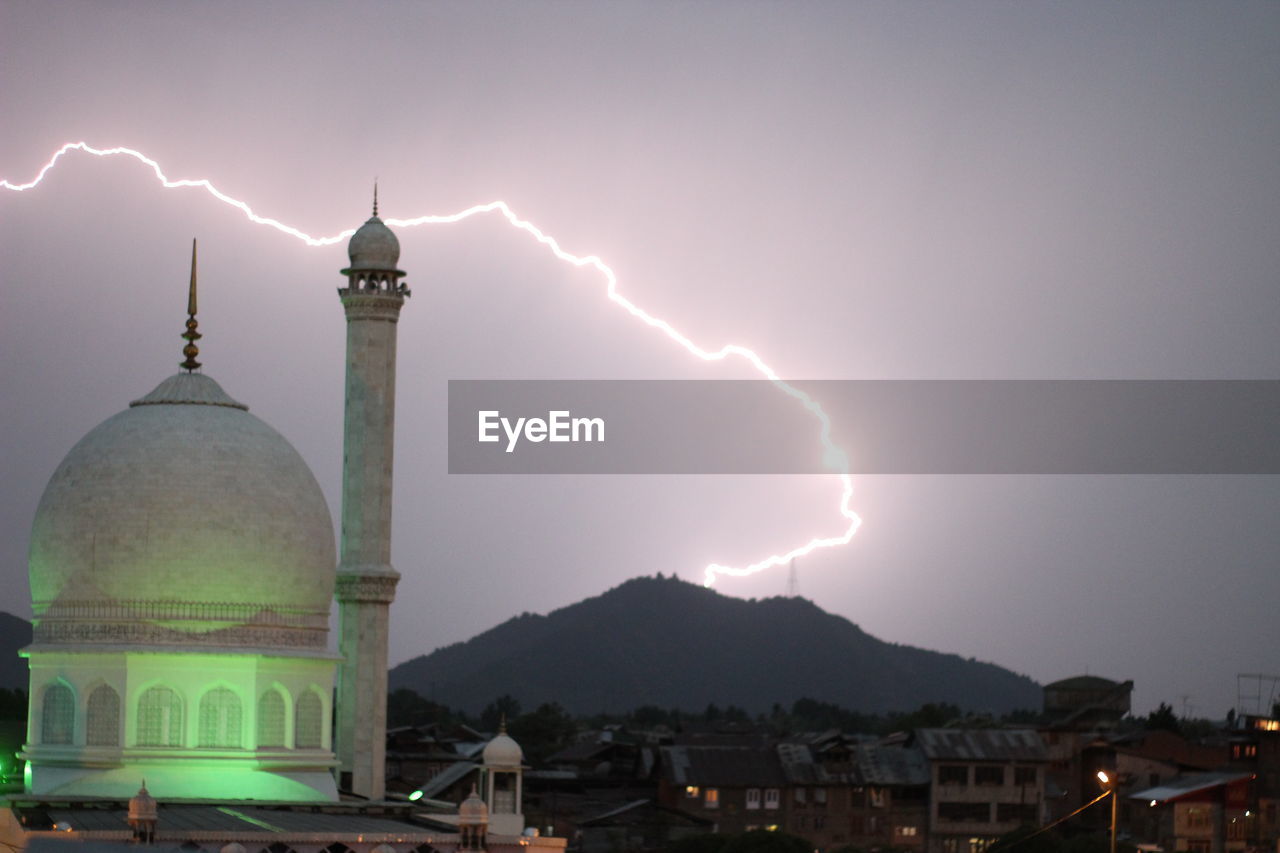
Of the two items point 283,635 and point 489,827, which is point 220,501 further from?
point 489,827

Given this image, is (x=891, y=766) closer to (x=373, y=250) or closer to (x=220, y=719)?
(x=373, y=250)

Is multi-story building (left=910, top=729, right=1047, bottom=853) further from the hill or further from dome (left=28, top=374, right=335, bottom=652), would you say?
the hill

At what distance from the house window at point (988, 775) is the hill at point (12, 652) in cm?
9420

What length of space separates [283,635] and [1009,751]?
4793 centimetres

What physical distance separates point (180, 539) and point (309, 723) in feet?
17.6

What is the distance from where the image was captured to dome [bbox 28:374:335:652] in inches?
1996

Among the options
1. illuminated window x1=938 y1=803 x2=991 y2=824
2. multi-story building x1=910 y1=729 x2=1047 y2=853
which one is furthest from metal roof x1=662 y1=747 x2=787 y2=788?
illuminated window x1=938 y1=803 x2=991 y2=824

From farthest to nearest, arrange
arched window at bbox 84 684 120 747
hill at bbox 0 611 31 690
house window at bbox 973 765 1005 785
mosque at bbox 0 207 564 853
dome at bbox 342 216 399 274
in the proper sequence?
hill at bbox 0 611 31 690 → house window at bbox 973 765 1005 785 → dome at bbox 342 216 399 274 → arched window at bbox 84 684 120 747 → mosque at bbox 0 207 564 853

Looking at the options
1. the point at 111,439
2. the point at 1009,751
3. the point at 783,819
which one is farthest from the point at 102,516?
the point at 1009,751

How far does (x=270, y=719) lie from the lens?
168ft

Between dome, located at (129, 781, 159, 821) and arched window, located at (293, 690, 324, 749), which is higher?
arched window, located at (293, 690, 324, 749)

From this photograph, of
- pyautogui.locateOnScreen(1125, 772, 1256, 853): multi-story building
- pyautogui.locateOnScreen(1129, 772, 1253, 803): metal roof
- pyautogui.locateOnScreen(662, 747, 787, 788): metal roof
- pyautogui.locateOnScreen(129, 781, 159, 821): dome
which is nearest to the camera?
pyautogui.locateOnScreen(129, 781, 159, 821): dome

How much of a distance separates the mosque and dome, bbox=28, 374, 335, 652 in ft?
0.14

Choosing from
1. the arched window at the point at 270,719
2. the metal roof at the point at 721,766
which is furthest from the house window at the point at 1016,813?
the arched window at the point at 270,719
